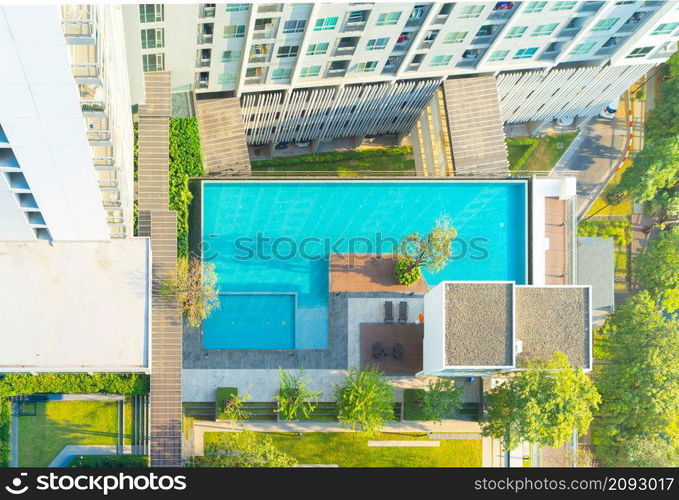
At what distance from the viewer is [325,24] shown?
187 feet

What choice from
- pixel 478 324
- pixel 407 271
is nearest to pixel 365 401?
pixel 478 324

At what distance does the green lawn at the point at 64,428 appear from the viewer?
6212cm

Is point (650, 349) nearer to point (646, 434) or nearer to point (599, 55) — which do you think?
point (646, 434)

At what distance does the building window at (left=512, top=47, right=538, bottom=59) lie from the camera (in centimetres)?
6544

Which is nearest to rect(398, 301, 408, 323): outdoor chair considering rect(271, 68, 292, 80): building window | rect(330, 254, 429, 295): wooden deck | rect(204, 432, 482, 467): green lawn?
rect(330, 254, 429, 295): wooden deck

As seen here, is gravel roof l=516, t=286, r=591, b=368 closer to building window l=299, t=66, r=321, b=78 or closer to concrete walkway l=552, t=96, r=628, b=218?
building window l=299, t=66, r=321, b=78

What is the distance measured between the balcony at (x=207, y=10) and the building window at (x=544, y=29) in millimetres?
27490

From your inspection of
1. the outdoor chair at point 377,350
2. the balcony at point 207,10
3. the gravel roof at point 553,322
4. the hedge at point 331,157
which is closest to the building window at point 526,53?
the hedge at point 331,157

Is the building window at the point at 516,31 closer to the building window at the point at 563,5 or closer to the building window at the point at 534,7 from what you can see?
the building window at the point at 534,7

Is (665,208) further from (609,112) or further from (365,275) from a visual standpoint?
(365,275)

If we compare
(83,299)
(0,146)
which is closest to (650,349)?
(83,299)

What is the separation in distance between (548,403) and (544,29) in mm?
31613

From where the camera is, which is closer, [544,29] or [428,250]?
[428,250]

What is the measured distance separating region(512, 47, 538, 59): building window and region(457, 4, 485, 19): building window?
857cm
